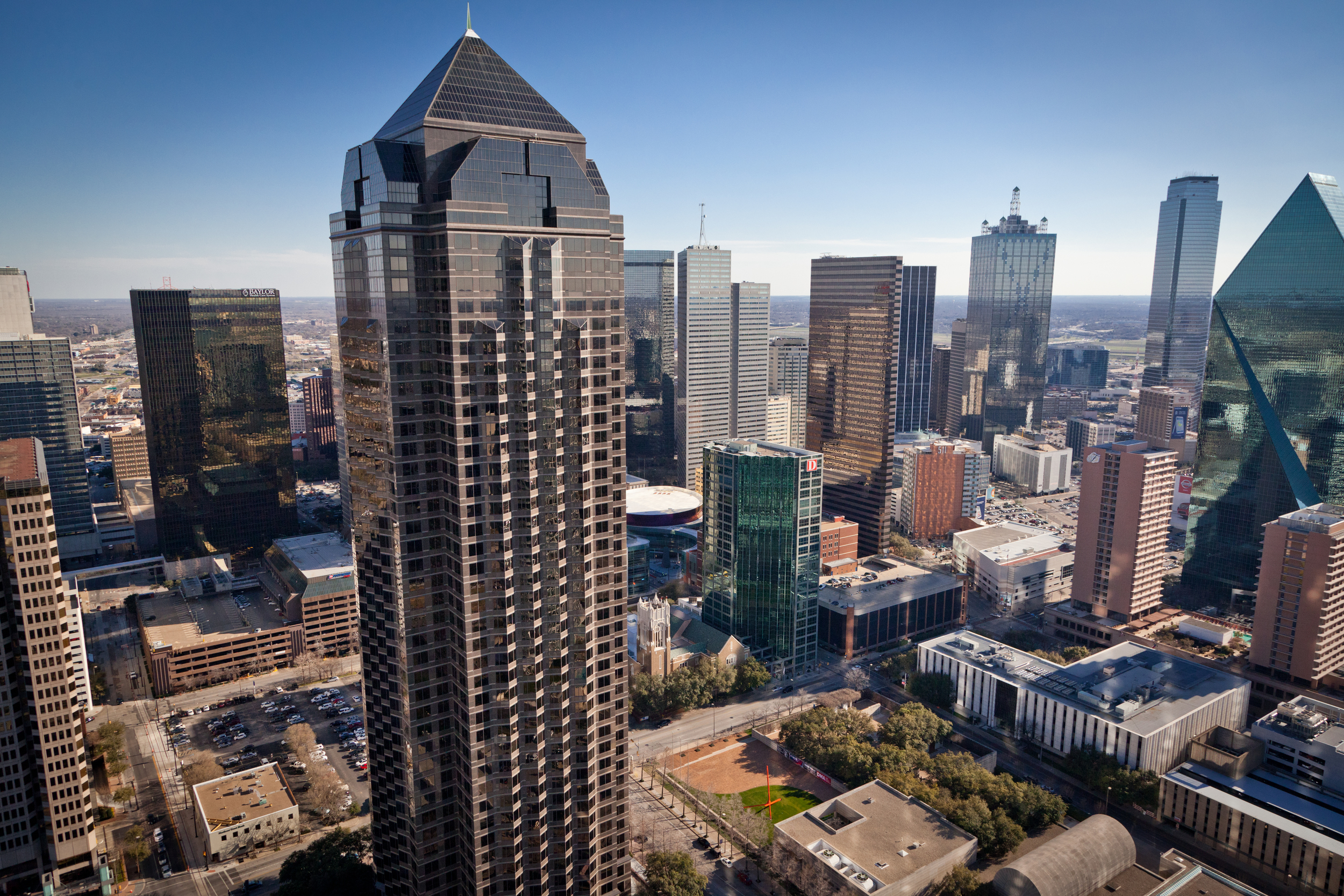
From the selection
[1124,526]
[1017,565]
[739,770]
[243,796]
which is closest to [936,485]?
[1017,565]

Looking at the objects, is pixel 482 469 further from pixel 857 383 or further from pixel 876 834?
pixel 857 383

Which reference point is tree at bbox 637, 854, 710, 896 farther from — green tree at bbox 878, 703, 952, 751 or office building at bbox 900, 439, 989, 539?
office building at bbox 900, 439, 989, 539

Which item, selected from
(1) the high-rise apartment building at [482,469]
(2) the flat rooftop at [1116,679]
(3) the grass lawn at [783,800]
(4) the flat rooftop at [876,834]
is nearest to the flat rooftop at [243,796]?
(1) the high-rise apartment building at [482,469]

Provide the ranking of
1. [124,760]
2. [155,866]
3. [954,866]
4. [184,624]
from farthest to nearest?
[184,624] < [124,760] < [155,866] < [954,866]

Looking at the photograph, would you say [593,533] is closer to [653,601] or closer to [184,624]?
[653,601]

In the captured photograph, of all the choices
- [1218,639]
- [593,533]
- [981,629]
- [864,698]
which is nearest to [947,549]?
[981,629]
